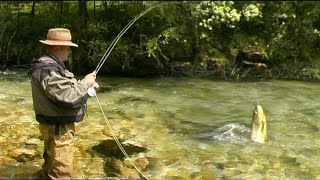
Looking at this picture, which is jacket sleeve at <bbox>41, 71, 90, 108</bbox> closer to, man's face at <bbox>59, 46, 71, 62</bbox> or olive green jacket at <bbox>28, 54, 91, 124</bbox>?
olive green jacket at <bbox>28, 54, 91, 124</bbox>

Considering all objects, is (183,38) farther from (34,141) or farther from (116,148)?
(34,141)

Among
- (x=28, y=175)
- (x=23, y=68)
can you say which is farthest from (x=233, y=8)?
(x=28, y=175)

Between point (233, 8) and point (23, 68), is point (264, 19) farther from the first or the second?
point (23, 68)

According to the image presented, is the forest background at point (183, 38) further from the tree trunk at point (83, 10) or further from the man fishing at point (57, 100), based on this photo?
the man fishing at point (57, 100)

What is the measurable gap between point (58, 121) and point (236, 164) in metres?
2.99

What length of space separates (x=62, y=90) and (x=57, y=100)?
12 centimetres

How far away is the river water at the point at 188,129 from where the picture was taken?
248 inches

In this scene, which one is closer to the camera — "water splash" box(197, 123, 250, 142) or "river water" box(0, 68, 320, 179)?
"river water" box(0, 68, 320, 179)

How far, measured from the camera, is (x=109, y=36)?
14094 mm

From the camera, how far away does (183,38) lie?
14.1m

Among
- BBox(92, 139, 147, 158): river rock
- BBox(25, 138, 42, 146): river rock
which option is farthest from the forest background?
BBox(25, 138, 42, 146): river rock

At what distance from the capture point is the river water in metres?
6.29

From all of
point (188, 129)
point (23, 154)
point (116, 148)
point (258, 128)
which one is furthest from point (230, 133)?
point (23, 154)

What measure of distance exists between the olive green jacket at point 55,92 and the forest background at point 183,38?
8402 millimetres
